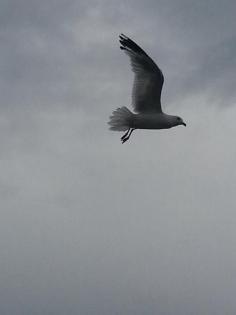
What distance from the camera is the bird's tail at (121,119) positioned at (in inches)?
4035

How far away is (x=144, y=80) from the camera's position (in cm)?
10256

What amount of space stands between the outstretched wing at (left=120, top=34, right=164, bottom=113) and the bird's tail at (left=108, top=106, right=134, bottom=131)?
2.01 ft

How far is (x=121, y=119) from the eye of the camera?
10256cm

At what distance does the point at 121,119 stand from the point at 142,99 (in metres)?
1.05

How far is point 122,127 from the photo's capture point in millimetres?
102625

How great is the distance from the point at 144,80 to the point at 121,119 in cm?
152

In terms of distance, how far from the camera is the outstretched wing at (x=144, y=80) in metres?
102

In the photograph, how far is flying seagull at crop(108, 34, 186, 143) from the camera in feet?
334

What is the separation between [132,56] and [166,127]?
2785 mm

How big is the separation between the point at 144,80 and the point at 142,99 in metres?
0.74

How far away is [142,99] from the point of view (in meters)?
103

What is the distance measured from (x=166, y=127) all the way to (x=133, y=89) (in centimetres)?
169

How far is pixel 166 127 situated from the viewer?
4050 inches

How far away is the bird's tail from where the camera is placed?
102 meters
